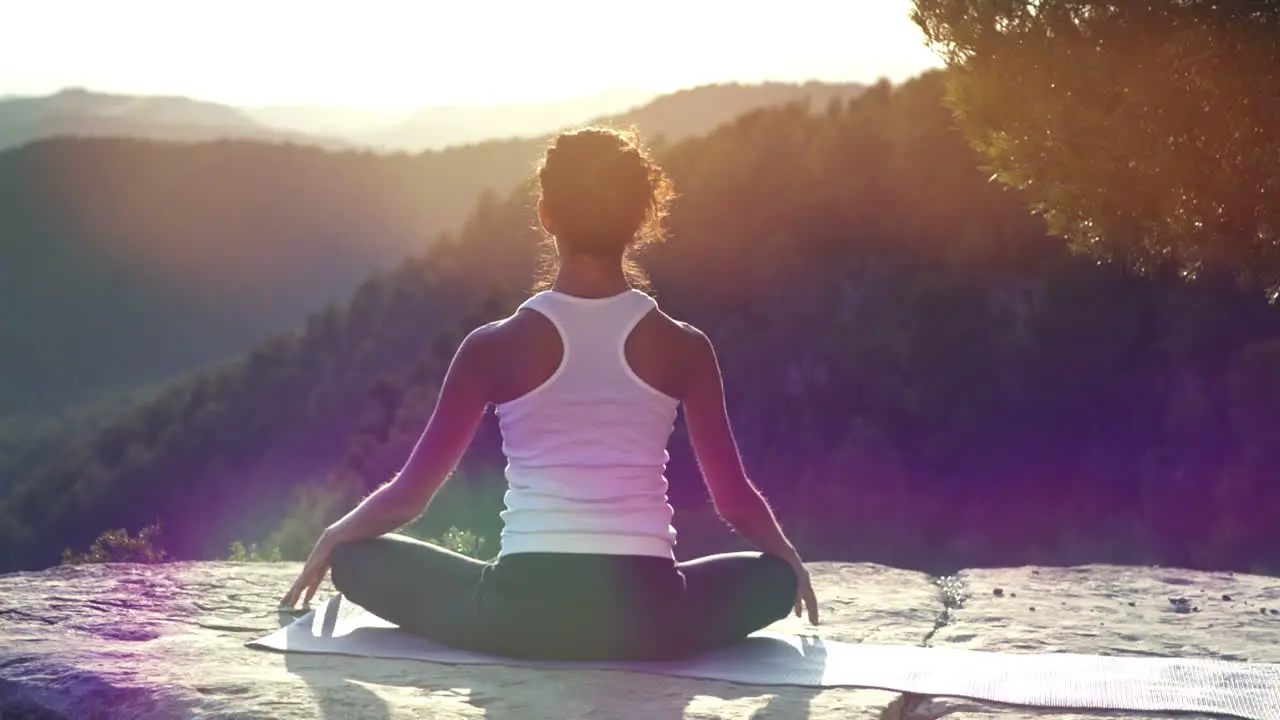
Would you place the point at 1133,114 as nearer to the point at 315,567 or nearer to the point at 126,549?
the point at 315,567

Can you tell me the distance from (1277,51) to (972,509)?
12.6 meters

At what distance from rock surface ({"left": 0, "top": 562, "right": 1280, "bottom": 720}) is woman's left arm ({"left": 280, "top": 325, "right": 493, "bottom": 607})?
1.08 feet

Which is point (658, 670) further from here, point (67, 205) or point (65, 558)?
point (67, 205)

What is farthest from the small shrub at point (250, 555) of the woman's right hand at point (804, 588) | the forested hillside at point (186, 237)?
the forested hillside at point (186, 237)

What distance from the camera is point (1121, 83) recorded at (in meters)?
4.91

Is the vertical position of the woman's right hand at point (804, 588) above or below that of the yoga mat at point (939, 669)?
above

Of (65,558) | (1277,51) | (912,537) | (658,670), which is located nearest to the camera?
(658,670)

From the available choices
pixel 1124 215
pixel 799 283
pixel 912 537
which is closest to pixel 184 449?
pixel 799 283

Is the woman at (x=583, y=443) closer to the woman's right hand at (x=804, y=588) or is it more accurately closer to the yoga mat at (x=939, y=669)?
the yoga mat at (x=939, y=669)

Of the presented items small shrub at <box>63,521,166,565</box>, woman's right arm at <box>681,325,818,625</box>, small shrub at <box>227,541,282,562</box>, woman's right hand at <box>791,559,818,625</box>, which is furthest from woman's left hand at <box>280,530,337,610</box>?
small shrub at <box>63,521,166,565</box>

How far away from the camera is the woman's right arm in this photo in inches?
131

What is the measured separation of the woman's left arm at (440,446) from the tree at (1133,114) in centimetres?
265

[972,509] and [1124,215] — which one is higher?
[1124,215]

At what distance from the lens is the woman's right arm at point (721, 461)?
333cm
